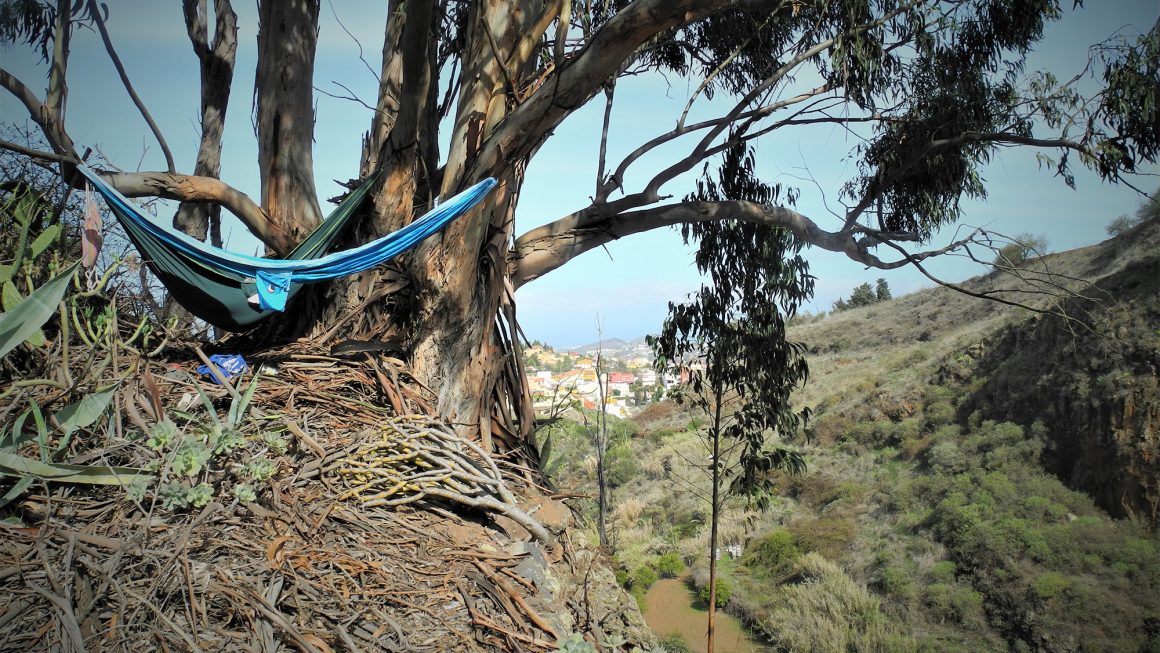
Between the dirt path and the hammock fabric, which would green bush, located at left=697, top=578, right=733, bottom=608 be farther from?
the hammock fabric

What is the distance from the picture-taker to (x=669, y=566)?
15.2 m

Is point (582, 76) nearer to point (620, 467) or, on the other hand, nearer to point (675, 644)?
point (675, 644)

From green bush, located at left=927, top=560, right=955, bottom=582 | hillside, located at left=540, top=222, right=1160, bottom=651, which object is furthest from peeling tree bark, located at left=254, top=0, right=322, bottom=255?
green bush, located at left=927, top=560, right=955, bottom=582

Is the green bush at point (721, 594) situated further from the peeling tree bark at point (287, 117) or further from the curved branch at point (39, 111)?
the curved branch at point (39, 111)

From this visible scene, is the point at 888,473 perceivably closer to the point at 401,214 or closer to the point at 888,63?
the point at 888,63

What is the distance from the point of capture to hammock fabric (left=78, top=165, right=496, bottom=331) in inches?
143

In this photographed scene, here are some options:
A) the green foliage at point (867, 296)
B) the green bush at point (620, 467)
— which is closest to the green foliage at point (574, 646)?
the green bush at point (620, 467)

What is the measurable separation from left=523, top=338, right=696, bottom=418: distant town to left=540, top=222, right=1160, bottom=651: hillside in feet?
5.28

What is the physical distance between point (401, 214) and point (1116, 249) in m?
23.0

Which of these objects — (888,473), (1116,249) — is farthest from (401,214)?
(1116,249)

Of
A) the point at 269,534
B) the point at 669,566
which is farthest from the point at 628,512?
the point at 269,534

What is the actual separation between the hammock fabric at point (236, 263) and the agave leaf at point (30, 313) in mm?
1102

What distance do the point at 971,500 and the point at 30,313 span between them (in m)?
16.0

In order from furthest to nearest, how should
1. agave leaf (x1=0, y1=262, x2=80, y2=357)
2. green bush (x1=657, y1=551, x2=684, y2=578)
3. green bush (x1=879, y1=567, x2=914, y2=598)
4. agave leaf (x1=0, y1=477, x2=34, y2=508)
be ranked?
green bush (x1=657, y1=551, x2=684, y2=578), green bush (x1=879, y1=567, x2=914, y2=598), agave leaf (x1=0, y1=262, x2=80, y2=357), agave leaf (x1=0, y1=477, x2=34, y2=508)
